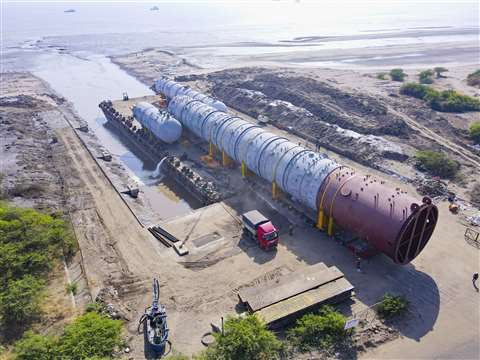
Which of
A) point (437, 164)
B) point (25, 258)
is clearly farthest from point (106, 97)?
point (437, 164)

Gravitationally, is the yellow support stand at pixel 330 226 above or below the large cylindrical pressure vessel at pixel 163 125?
below

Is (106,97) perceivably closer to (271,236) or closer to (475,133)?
(271,236)

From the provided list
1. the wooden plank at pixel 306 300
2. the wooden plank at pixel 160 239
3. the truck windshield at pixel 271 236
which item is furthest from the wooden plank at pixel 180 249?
the wooden plank at pixel 306 300

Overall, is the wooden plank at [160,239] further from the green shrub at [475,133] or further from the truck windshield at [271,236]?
the green shrub at [475,133]

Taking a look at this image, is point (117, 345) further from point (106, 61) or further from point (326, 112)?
point (106, 61)

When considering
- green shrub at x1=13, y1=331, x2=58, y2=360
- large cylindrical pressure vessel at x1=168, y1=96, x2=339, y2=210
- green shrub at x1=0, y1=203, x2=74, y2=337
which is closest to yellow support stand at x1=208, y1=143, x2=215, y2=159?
large cylindrical pressure vessel at x1=168, y1=96, x2=339, y2=210

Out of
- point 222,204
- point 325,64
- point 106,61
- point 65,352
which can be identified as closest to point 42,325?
point 65,352
